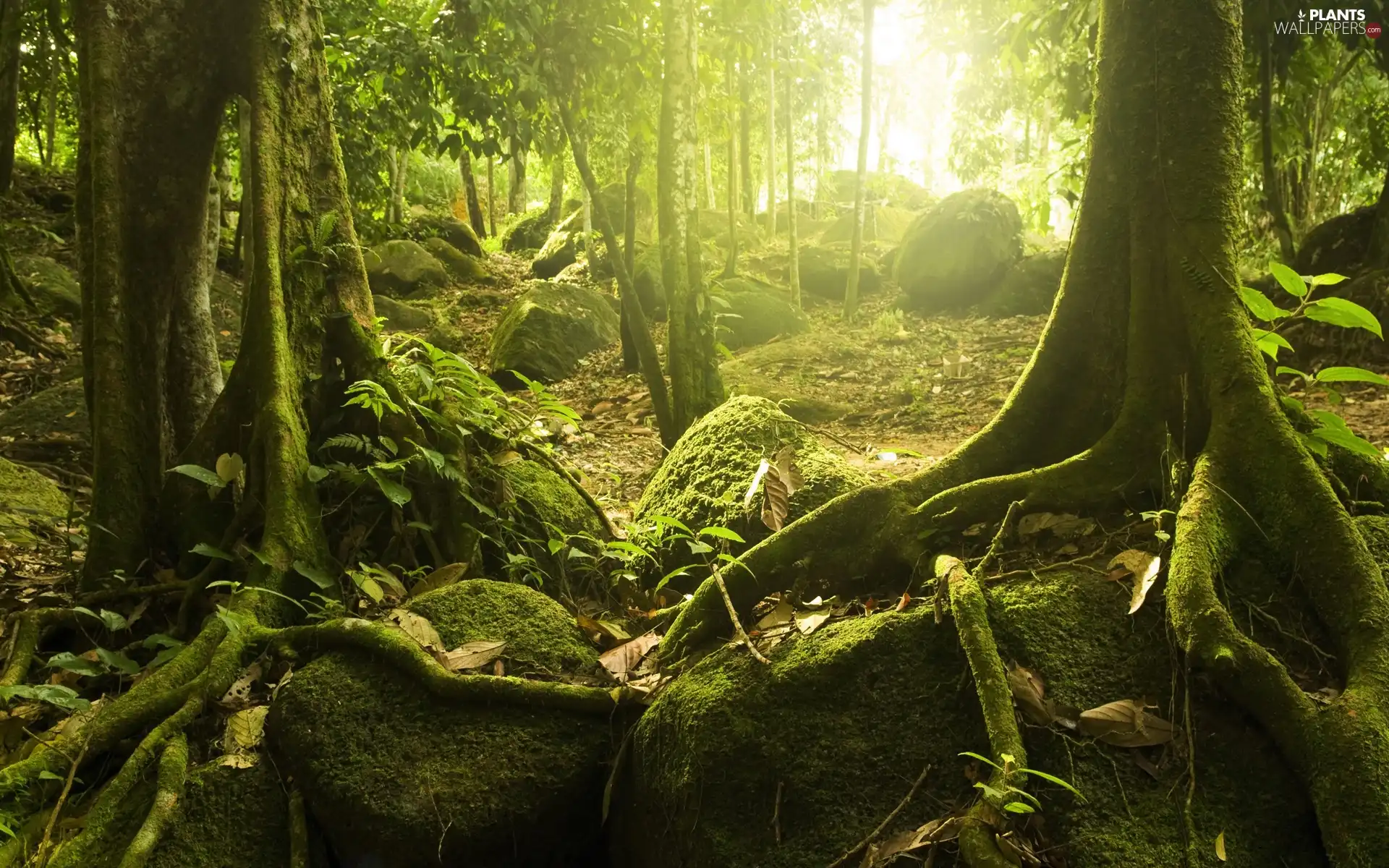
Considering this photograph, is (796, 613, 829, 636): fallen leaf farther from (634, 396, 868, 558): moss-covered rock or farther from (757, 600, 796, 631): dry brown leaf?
(634, 396, 868, 558): moss-covered rock

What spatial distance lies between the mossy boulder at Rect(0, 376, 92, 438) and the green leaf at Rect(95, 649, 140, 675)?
197 inches

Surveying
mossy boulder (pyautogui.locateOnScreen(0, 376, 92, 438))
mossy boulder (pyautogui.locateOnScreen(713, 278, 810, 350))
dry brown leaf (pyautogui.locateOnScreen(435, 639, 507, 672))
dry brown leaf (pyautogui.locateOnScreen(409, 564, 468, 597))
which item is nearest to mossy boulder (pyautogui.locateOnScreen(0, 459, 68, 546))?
mossy boulder (pyautogui.locateOnScreen(0, 376, 92, 438))

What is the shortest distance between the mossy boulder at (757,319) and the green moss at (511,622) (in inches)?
426

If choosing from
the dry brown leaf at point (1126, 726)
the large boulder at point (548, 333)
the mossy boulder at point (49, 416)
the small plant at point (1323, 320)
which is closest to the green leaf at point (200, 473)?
the dry brown leaf at point (1126, 726)

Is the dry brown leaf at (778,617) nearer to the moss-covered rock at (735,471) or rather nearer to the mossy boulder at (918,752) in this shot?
the mossy boulder at (918,752)

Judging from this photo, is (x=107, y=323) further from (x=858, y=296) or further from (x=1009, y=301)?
(x=858, y=296)

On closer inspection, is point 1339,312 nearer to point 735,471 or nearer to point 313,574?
point 735,471

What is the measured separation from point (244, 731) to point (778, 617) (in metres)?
1.79

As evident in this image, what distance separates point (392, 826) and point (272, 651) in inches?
38.4

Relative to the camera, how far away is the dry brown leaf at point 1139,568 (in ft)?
7.92

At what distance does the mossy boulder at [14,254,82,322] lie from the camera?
10.6 m

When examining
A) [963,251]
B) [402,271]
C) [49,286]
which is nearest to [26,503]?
[49,286]

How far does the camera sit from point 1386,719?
193cm

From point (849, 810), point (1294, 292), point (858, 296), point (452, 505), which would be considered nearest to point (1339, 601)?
point (1294, 292)
